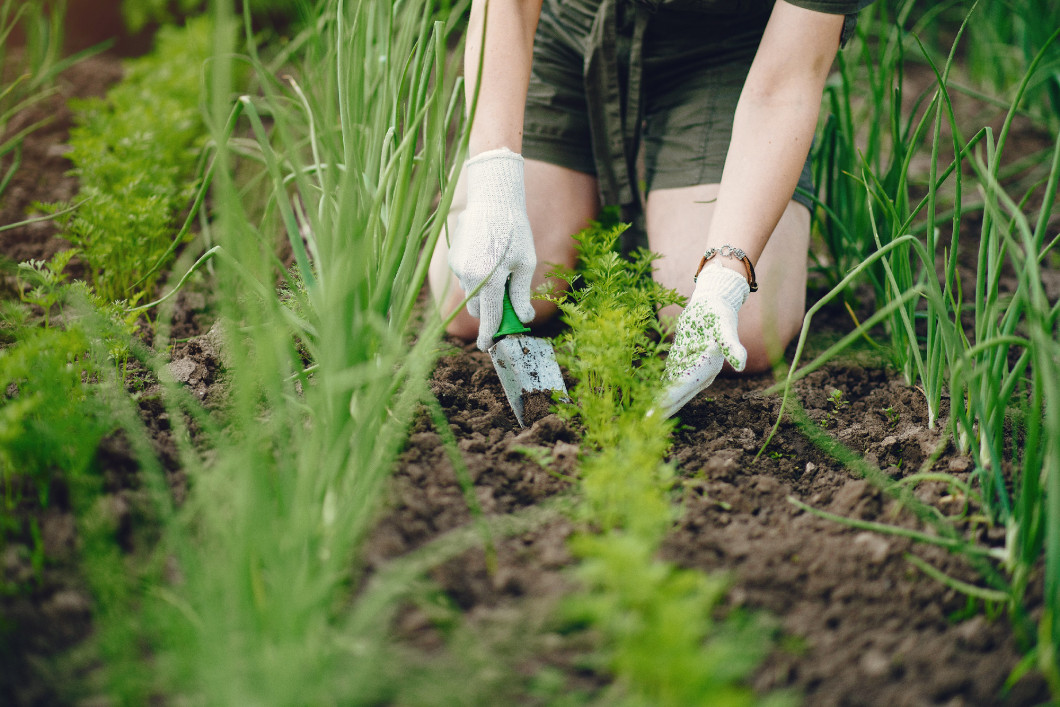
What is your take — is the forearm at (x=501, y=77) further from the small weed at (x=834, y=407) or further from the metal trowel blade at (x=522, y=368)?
the small weed at (x=834, y=407)

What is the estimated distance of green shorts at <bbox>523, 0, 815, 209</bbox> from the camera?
1861 mm

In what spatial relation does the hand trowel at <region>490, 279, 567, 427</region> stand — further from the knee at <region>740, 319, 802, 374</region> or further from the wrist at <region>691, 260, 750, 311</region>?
the knee at <region>740, 319, 802, 374</region>

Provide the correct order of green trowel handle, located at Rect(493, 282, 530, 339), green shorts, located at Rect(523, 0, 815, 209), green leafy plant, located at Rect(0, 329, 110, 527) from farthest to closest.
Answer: green shorts, located at Rect(523, 0, 815, 209), green trowel handle, located at Rect(493, 282, 530, 339), green leafy plant, located at Rect(0, 329, 110, 527)

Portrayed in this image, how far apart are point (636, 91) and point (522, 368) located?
3.02ft

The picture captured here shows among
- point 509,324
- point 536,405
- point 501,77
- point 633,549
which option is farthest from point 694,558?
point 501,77

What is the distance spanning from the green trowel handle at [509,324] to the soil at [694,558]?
0.42 ft

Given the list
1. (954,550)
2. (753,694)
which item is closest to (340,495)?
(753,694)

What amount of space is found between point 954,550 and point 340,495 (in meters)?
0.81

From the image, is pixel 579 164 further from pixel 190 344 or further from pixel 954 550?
pixel 954 550

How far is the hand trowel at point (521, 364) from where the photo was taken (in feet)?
4.48

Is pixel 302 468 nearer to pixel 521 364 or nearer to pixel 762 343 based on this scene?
pixel 521 364

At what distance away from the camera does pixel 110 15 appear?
11.2 ft

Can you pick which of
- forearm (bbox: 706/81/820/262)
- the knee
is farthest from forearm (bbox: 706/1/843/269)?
the knee

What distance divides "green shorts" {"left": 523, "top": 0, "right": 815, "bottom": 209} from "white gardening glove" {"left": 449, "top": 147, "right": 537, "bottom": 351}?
484mm
